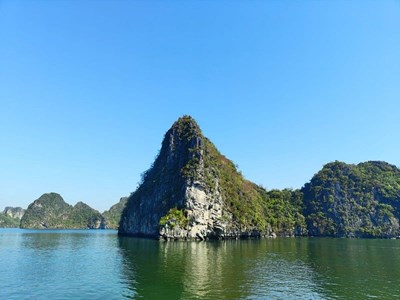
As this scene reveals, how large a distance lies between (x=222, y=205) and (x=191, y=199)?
1887 cm

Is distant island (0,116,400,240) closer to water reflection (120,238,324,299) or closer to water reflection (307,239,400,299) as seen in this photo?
water reflection (120,238,324,299)

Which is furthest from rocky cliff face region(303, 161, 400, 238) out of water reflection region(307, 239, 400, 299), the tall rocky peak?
water reflection region(307, 239, 400, 299)

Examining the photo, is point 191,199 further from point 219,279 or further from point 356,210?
point 356,210

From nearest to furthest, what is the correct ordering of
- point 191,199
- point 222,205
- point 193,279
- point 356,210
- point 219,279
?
point 193,279 → point 219,279 → point 191,199 → point 222,205 → point 356,210

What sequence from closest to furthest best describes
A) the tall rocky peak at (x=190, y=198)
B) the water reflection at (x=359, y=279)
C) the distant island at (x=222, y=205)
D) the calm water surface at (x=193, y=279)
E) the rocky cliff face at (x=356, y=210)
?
the calm water surface at (x=193, y=279), the water reflection at (x=359, y=279), the tall rocky peak at (x=190, y=198), the distant island at (x=222, y=205), the rocky cliff face at (x=356, y=210)

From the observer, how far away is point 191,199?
115250 mm

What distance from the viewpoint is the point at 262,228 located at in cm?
14488

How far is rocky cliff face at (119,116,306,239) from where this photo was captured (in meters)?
114

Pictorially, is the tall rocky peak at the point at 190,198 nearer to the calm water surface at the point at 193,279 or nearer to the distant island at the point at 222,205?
the distant island at the point at 222,205

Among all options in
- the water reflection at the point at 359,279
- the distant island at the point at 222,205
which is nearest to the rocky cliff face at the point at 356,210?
the distant island at the point at 222,205

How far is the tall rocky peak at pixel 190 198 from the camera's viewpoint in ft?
372

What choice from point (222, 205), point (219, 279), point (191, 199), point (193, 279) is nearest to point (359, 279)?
point (219, 279)

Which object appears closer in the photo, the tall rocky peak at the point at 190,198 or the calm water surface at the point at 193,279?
the calm water surface at the point at 193,279

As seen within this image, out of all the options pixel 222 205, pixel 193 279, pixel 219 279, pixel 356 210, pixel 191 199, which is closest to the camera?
pixel 193 279
